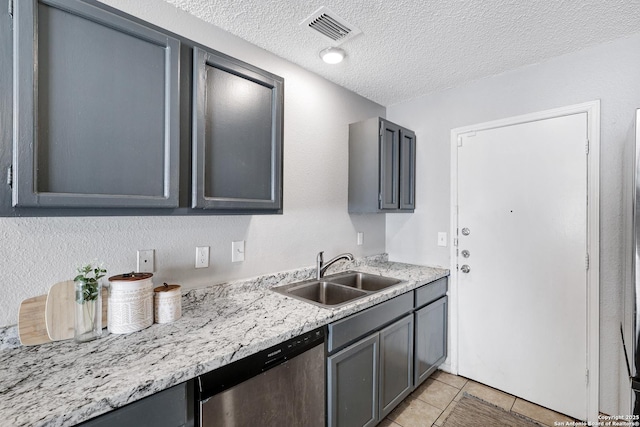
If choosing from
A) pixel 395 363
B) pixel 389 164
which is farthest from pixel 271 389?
pixel 389 164

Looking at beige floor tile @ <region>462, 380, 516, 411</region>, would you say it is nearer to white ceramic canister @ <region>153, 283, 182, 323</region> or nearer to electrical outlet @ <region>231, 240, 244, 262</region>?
electrical outlet @ <region>231, 240, 244, 262</region>

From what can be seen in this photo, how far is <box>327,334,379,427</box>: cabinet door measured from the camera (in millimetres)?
1451

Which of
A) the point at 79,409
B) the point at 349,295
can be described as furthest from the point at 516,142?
the point at 79,409

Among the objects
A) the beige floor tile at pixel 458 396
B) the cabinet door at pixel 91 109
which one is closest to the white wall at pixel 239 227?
the cabinet door at pixel 91 109

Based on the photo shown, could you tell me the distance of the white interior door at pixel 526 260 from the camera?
6.22 ft

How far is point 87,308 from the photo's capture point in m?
1.10

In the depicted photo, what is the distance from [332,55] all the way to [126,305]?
1.78 metres

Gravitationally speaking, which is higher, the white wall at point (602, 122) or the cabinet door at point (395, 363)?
the white wall at point (602, 122)

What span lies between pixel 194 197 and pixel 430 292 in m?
1.84

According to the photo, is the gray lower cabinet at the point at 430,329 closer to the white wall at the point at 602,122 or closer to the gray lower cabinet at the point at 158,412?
the white wall at the point at 602,122

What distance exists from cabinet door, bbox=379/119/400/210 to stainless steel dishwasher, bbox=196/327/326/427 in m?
1.27

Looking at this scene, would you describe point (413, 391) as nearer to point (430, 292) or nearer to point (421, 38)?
point (430, 292)

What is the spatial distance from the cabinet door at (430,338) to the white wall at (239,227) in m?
0.74

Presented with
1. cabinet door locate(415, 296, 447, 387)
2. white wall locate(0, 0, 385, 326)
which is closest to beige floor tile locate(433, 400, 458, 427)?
cabinet door locate(415, 296, 447, 387)
